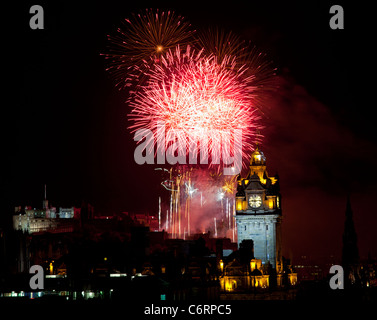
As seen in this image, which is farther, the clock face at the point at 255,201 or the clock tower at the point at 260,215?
the clock face at the point at 255,201

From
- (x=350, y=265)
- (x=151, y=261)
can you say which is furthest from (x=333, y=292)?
(x=350, y=265)

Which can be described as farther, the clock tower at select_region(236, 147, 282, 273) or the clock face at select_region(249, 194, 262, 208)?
the clock face at select_region(249, 194, 262, 208)
